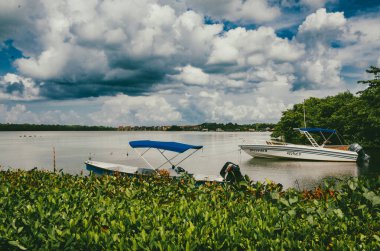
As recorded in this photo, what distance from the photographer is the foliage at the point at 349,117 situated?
4469cm

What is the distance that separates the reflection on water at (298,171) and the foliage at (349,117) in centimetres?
1160

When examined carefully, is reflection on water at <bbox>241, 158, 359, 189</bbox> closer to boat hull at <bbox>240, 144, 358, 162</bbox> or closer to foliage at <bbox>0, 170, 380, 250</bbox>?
boat hull at <bbox>240, 144, 358, 162</bbox>

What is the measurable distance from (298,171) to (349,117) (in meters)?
25.5

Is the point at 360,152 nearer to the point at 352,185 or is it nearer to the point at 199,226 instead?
the point at 352,185

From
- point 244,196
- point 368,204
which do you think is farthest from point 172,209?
point 368,204

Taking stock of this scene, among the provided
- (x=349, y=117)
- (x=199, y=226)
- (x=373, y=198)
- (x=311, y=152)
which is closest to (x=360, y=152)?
(x=311, y=152)

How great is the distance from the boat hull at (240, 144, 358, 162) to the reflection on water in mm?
625

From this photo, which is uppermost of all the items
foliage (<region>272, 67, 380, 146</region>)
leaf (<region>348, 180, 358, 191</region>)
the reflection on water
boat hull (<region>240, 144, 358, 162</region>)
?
foliage (<region>272, 67, 380, 146</region>)

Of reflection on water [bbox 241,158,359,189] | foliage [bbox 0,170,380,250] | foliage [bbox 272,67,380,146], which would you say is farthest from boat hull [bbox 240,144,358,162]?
foliage [bbox 0,170,380,250]

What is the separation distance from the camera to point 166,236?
4332 mm

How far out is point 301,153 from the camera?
40000 mm

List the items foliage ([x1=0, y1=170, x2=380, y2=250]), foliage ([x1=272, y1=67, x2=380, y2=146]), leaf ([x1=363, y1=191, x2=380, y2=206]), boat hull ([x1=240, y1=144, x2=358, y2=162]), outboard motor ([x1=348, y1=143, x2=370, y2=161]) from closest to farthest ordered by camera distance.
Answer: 1. foliage ([x1=0, y1=170, x2=380, y2=250])
2. leaf ([x1=363, y1=191, x2=380, y2=206])
3. boat hull ([x1=240, y1=144, x2=358, y2=162])
4. outboard motor ([x1=348, y1=143, x2=370, y2=161])
5. foliage ([x1=272, y1=67, x2=380, y2=146])

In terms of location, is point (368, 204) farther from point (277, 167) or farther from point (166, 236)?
point (277, 167)

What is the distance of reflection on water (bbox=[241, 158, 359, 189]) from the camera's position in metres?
28.4
